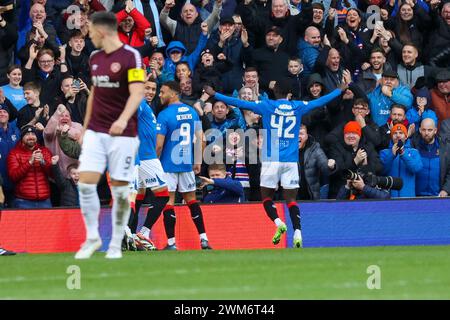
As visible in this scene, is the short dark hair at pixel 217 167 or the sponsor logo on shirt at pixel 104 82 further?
the short dark hair at pixel 217 167

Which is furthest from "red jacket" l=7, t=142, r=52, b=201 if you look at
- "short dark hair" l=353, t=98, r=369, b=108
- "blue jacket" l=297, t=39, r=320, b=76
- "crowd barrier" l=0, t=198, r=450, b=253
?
"blue jacket" l=297, t=39, r=320, b=76

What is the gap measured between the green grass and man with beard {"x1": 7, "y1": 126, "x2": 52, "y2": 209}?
163 inches

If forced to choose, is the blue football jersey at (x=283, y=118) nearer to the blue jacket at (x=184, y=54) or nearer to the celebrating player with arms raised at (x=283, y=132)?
the celebrating player with arms raised at (x=283, y=132)

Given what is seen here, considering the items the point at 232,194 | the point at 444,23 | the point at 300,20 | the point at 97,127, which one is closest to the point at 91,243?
the point at 97,127

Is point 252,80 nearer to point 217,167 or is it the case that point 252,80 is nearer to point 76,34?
point 217,167

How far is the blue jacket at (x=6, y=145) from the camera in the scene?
21172 millimetres

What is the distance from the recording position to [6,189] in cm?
2133

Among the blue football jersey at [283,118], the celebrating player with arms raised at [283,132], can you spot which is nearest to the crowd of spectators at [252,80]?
the celebrating player with arms raised at [283,132]

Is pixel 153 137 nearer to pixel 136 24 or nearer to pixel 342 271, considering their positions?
pixel 136 24

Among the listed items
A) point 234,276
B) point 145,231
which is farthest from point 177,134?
point 234,276

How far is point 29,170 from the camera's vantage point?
20906mm

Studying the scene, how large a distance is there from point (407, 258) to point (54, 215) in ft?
22.4

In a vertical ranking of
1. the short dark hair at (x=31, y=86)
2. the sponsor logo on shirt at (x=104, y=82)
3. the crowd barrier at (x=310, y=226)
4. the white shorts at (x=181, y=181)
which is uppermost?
the sponsor logo on shirt at (x=104, y=82)

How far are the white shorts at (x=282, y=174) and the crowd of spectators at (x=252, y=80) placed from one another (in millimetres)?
1641
